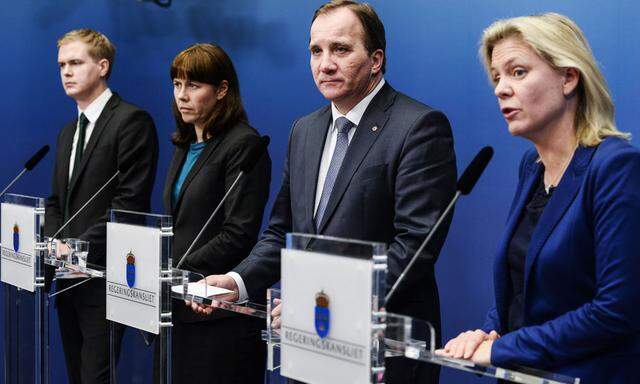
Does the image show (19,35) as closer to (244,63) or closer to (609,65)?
(244,63)

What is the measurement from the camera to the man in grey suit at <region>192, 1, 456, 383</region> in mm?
2436

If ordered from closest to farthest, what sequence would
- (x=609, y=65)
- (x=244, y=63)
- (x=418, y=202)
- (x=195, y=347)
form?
(x=418, y=202) < (x=195, y=347) < (x=609, y=65) < (x=244, y=63)

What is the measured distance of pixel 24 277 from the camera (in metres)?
3.15

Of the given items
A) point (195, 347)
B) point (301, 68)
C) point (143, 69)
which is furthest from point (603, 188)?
point (143, 69)

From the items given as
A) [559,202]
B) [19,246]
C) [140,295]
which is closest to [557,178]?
[559,202]

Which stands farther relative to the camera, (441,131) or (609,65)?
(609,65)

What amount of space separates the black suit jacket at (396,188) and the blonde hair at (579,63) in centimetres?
51

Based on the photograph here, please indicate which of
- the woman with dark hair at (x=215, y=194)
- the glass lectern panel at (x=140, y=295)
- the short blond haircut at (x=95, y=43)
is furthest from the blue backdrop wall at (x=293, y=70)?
the short blond haircut at (x=95, y=43)

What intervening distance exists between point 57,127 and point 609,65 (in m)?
3.31

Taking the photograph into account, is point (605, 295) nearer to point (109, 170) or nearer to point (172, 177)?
point (172, 177)

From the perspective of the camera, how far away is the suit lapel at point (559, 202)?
193 cm

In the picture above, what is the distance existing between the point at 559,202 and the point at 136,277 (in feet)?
3.64

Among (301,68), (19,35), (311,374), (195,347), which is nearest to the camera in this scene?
(311,374)

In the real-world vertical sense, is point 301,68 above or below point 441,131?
above
